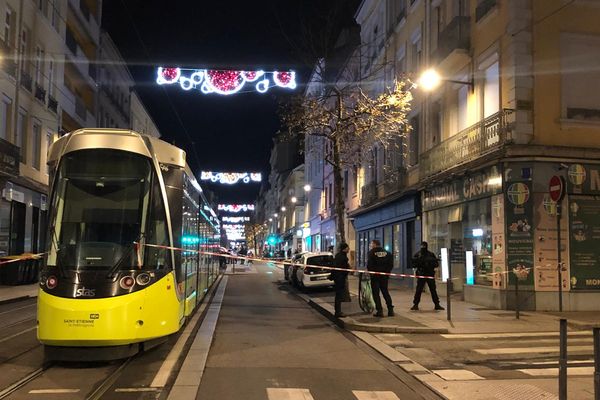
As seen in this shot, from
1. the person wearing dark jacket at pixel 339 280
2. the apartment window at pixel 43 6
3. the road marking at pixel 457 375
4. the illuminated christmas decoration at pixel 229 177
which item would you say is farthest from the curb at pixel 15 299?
the illuminated christmas decoration at pixel 229 177

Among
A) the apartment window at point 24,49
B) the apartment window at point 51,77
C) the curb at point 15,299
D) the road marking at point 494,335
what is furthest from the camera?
the apartment window at point 51,77

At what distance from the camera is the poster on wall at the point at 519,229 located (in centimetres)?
1510

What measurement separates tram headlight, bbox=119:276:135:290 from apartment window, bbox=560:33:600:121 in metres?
12.5

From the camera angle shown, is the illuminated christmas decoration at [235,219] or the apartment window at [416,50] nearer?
the apartment window at [416,50]

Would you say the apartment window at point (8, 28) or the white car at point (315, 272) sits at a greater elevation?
the apartment window at point (8, 28)

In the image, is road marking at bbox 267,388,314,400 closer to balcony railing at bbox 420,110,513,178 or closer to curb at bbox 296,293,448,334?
curb at bbox 296,293,448,334

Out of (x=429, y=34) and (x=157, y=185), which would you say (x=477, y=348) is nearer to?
(x=157, y=185)

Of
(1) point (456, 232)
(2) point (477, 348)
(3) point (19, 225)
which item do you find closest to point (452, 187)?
(1) point (456, 232)

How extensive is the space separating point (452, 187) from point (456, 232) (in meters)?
1.52

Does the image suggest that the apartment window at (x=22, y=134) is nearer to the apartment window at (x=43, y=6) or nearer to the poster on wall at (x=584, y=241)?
the apartment window at (x=43, y=6)

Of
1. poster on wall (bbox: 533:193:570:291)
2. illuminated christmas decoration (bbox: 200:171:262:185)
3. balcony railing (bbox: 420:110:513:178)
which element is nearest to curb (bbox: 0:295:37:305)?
balcony railing (bbox: 420:110:513:178)

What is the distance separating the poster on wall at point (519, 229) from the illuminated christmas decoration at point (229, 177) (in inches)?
1465

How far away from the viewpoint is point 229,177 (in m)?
51.4

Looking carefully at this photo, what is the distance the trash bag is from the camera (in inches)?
559
